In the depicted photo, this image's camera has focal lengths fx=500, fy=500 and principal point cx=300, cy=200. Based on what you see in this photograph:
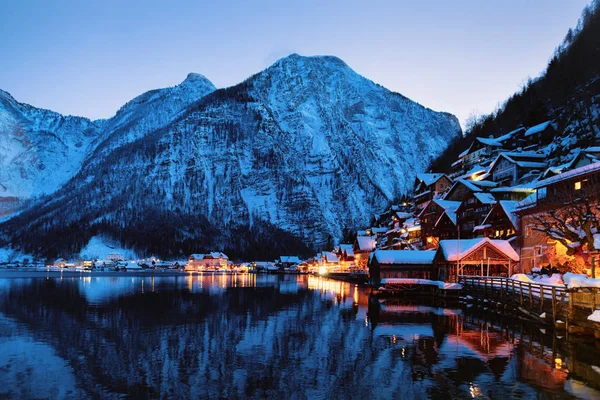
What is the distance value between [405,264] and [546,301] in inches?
1530

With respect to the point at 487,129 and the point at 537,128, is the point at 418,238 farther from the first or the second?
the point at 487,129

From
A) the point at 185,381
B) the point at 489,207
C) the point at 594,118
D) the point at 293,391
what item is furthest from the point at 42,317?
the point at 594,118

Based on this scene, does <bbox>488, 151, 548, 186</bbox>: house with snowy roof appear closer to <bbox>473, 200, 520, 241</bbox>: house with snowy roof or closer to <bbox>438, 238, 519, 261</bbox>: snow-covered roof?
<bbox>473, 200, 520, 241</bbox>: house with snowy roof

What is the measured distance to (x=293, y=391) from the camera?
18859 millimetres

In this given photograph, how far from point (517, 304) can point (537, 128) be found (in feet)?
226

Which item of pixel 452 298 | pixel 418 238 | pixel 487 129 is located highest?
pixel 487 129

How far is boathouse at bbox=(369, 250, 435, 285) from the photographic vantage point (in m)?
73.4

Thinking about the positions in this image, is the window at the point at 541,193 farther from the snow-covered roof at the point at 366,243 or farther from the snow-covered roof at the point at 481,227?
the snow-covered roof at the point at 366,243

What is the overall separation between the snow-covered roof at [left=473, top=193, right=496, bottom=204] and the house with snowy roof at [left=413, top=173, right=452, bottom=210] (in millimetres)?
29857

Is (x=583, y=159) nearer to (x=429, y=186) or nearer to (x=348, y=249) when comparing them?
(x=429, y=186)

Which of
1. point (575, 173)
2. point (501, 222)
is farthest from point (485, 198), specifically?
point (575, 173)

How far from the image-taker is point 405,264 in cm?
7356

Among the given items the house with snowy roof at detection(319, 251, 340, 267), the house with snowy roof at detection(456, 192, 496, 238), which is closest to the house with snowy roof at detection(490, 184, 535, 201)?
the house with snowy roof at detection(456, 192, 496, 238)

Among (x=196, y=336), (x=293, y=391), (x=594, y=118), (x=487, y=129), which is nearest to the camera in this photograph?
(x=293, y=391)
